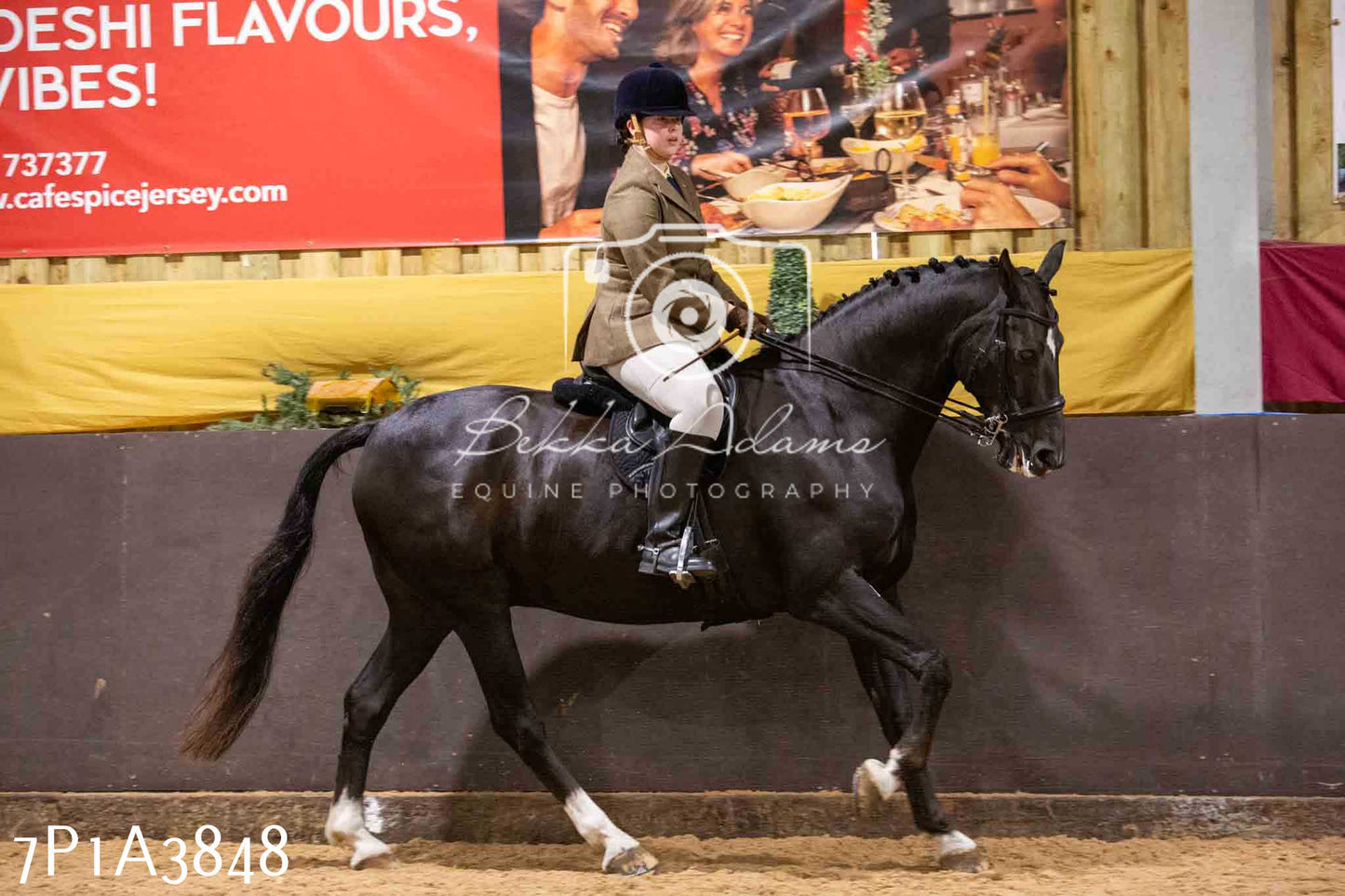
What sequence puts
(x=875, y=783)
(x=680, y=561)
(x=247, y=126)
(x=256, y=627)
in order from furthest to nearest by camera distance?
(x=247, y=126) < (x=256, y=627) < (x=680, y=561) < (x=875, y=783)

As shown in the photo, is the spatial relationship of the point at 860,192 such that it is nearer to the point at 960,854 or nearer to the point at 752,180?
the point at 752,180

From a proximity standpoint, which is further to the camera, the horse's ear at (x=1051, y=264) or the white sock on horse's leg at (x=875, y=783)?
the horse's ear at (x=1051, y=264)

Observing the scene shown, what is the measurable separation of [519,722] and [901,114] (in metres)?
3.13

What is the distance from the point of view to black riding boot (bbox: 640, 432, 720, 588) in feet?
14.1

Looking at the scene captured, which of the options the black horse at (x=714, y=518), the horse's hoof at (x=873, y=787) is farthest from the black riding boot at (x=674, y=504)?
the horse's hoof at (x=873, y=787)

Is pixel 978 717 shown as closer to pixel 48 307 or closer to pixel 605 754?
pixel 605 754

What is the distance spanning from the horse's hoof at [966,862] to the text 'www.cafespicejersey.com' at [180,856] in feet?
7.78

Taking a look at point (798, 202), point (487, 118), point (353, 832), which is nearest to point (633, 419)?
point (798, 202)

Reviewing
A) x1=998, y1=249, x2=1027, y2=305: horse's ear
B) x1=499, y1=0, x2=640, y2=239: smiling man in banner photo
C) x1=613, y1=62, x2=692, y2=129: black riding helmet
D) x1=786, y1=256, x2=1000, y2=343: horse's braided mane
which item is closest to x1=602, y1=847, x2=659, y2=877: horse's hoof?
x1=786, y1=256, x2=1000, y2=343: horse's braided mane

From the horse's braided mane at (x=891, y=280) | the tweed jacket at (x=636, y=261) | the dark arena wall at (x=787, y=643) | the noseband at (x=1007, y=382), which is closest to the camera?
the noseband at (x=1007, y=382)

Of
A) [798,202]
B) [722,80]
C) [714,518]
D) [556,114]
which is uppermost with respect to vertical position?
[722,80]

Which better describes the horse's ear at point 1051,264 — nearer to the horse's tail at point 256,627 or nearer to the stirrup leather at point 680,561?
the stirrup leather at point 680,561

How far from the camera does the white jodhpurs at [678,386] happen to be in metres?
4.29

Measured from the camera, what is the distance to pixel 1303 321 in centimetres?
544
